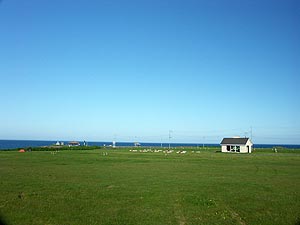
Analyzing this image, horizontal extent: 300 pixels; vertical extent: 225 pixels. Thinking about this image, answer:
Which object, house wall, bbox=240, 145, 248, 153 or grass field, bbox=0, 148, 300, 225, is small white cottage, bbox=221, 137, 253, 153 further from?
grass field, bbox=0, 148, 300, 225

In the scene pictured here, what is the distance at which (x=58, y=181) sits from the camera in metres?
24.7

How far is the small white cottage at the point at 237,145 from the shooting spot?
90750 millimetres

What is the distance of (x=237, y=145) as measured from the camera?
92.3m

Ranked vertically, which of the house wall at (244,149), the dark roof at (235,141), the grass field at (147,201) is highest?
the dark roof at (235,141)

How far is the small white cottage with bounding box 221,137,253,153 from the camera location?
90.8m

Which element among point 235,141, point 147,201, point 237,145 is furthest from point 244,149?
point 147,201

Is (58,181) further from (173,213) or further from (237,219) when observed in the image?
(237,219)

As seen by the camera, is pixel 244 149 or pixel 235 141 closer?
pixel 244 149

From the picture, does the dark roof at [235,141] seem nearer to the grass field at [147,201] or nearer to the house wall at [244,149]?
the house wall at [244,149]

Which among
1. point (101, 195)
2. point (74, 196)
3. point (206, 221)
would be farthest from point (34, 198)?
point (206, 221)

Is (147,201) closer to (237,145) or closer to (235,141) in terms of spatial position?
(237,145)

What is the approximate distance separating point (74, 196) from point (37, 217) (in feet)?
15.6

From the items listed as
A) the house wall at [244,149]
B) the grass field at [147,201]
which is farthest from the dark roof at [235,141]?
the grass field at [147,201]

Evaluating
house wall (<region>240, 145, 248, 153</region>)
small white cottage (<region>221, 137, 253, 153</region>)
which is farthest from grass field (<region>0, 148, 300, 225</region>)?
small white cottage (<region>221, 137, 253, 153</region>)
